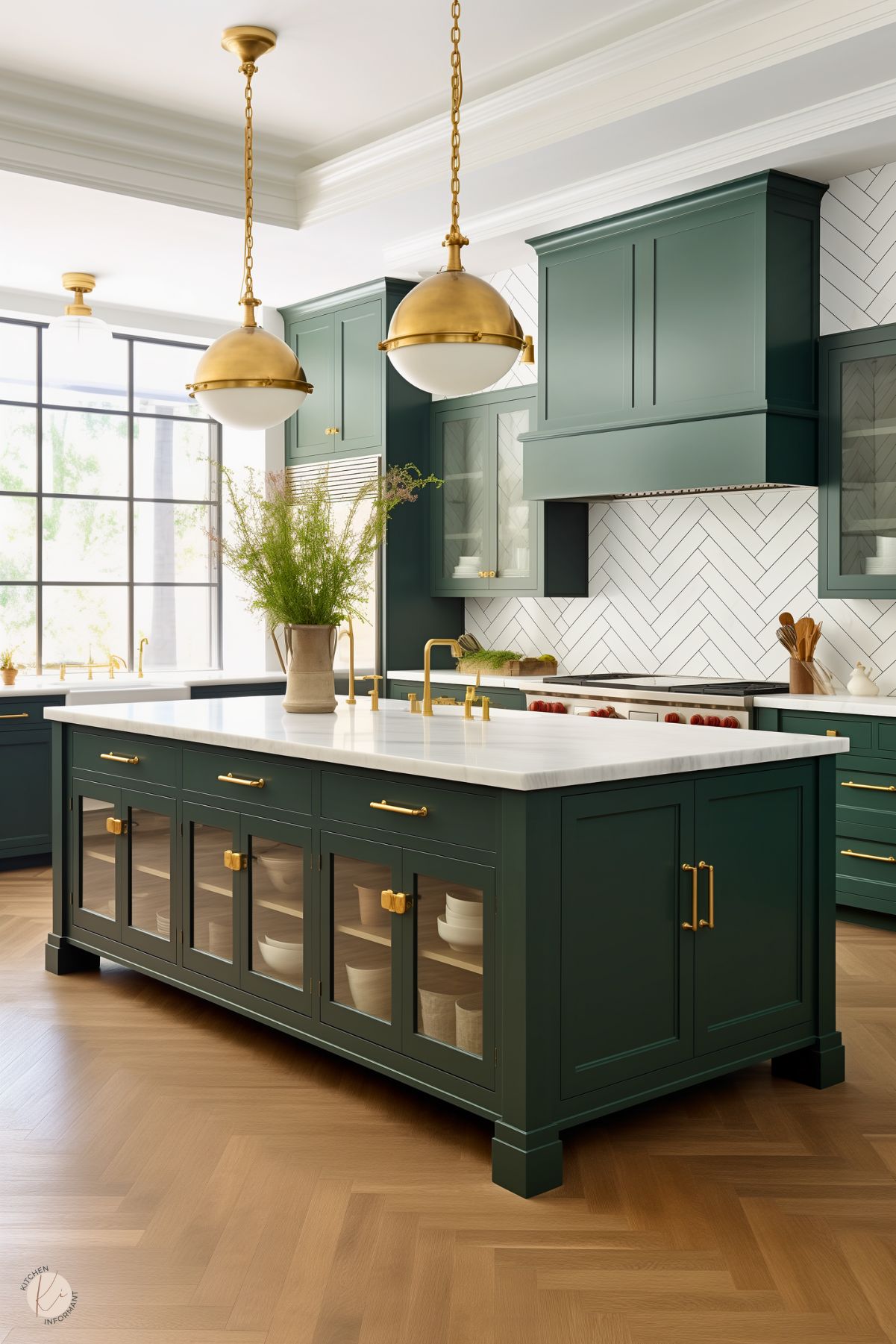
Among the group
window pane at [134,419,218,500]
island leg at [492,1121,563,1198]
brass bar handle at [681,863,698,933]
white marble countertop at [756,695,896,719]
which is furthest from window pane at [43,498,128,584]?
island leg at [492,1121,563,1198]

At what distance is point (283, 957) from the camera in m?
3.47

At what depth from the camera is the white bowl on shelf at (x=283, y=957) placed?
135 inches

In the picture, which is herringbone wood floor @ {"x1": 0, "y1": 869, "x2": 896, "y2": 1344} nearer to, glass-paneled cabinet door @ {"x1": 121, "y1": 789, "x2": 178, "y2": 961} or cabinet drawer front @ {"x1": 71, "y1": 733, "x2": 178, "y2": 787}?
glass-paneled cabinet door @ {"x1": 121, "y1": 789, "x2": 178, "y2": 961}

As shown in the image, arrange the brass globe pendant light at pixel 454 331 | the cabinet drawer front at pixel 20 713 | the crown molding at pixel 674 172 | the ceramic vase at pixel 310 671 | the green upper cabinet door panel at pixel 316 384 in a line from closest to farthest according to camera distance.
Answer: the brass globe pendant light at pixel 454 331
the ceramic vase at pixel 310 671
the crown molding at pixel 674 172
the cabinet drawer front at pixel 20 713
the green upper cabinet door panel at pixel 316 384

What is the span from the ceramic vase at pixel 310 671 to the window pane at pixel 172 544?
3893mm

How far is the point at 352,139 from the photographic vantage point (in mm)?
5684

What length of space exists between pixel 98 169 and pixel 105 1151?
13.7 ft

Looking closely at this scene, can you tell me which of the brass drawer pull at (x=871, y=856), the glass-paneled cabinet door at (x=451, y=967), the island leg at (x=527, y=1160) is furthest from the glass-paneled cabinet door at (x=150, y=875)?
the brass drawer pull at (x=871, y=856)

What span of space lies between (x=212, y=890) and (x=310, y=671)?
2.63ft

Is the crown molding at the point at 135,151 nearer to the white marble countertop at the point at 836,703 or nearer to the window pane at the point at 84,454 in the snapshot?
the window pane at the point at 84,454

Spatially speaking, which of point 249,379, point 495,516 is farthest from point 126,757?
point 495,516

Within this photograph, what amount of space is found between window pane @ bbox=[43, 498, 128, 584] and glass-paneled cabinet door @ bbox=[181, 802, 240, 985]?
163 inches

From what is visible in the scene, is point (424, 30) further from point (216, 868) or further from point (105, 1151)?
point (105, 1151)

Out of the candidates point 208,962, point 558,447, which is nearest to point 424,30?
point 558,447
